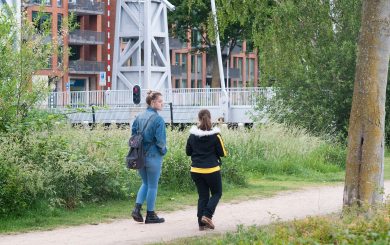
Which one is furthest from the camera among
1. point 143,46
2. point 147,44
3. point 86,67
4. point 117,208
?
point 86,67

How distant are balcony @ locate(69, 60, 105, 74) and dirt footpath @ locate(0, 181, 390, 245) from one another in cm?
7026

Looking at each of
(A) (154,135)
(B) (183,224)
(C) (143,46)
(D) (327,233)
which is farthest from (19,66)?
(C) (143,46)

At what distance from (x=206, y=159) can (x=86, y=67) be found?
7558 cm

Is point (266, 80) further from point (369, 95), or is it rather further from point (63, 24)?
point (369, 95)

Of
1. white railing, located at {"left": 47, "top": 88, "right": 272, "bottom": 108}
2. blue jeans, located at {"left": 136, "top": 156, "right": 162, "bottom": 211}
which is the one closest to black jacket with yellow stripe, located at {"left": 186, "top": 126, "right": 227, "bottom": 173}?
blue jeans, located at {"left": 136, "top": 156, "right": 162, "bottom": 211}

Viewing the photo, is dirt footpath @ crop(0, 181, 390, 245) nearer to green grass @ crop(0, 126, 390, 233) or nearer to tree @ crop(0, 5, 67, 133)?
green grass @ crop(0, 126, 390, 233)

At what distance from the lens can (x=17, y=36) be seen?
62.7 feet

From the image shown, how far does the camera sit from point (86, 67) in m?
88.4

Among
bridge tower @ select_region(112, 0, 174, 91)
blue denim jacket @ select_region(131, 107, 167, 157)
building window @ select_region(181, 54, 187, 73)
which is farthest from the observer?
building window @ select_region(181, 54, 187, 73)

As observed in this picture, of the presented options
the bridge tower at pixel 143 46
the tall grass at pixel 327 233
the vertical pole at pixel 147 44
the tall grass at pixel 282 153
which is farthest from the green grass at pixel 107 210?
the bridge tower at pixel 143 46

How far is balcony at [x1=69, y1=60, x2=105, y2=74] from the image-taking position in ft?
288

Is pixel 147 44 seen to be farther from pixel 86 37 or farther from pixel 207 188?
pixel 207 188

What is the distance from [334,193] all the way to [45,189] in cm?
641

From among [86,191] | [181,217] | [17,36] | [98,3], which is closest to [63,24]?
[17,36]
